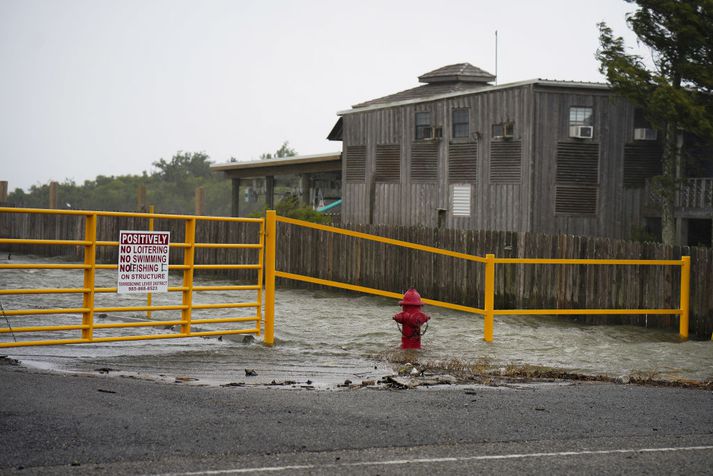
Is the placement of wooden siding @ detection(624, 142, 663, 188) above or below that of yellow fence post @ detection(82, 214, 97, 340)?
above

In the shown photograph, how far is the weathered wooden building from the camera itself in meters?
33.5

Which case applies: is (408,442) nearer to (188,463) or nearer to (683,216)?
(188,463)

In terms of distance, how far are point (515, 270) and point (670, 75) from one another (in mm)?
14130

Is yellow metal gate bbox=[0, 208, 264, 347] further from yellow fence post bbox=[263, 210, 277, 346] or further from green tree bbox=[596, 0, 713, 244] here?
green tree bbox=[596, 0, 713, 244]

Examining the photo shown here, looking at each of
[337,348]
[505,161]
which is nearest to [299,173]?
[505,161]

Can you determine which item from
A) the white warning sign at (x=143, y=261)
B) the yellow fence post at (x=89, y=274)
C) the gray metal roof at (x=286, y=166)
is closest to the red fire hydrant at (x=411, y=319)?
the white warning sign at (x=143, y=261)

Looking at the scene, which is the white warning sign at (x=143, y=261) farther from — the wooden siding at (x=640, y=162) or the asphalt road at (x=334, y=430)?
the wooden siding at (x=640, y=162)

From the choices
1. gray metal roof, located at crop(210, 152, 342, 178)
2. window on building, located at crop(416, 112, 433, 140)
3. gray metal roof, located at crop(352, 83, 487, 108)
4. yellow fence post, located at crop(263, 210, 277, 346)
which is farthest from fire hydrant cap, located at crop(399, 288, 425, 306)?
gray metal roof, located at crop(210, 152, 342, 178)

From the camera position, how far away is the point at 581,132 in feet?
108

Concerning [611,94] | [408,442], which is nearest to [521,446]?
[408,442]

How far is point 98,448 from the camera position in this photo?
7293 mm

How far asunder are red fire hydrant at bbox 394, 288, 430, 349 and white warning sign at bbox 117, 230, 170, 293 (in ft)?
12.0

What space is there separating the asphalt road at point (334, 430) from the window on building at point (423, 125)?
91.7 ft

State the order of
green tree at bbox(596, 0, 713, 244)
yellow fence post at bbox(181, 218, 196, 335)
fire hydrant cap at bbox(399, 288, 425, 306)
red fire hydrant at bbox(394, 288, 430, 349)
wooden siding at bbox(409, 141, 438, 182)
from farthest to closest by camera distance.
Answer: wooden siding at bbox(409, 141, 438, 182) → green tree at bbox(596, 0, 713, 244) → fire hydrant cap at bbox(399, 288, 425, 306) → red fire hydrant at bbox(394, 288, 430, 349) → yellow fence post at bbox(181, 218, 196, 335)
